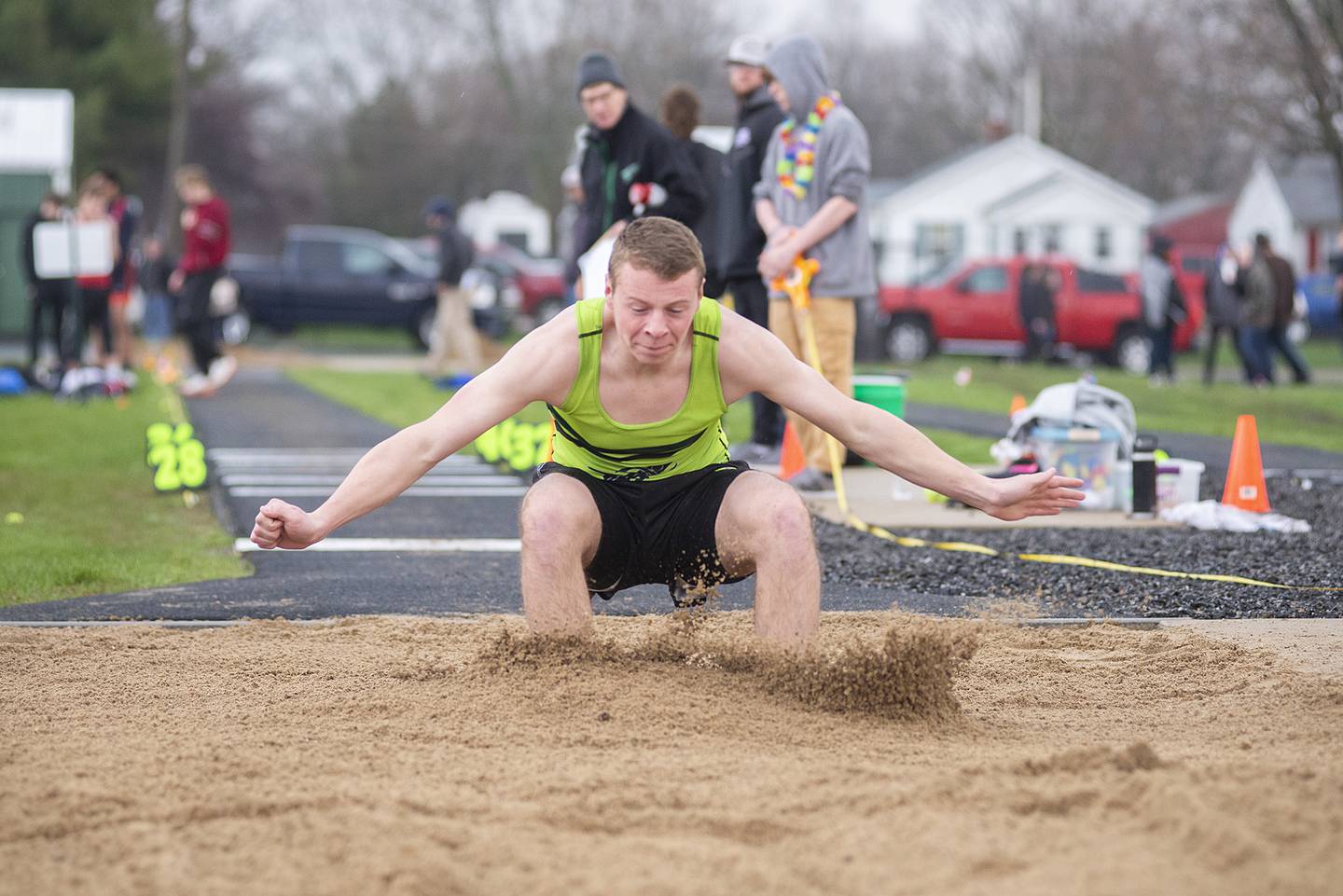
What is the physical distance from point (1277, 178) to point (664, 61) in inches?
851

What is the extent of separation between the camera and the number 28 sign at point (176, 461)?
30.9 ft

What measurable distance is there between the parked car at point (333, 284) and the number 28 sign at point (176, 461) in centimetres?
2150

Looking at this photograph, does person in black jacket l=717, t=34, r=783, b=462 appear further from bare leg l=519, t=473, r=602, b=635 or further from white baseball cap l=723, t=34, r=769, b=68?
bare leg l=519, t=473, r=602, b=635

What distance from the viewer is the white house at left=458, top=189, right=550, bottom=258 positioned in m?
68.0

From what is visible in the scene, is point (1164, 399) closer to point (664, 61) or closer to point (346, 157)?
point (664, 61)

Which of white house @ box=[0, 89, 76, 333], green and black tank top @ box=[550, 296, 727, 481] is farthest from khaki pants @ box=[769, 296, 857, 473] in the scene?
white house @ box=[0, 89, 76, 333]

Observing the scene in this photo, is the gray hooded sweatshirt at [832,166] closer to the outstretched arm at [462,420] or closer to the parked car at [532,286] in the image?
the outstretched arm at [462,420]

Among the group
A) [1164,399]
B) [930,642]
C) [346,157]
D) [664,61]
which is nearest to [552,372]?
[930,642]

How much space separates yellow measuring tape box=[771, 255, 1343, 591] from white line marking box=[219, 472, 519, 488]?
7.95 ft

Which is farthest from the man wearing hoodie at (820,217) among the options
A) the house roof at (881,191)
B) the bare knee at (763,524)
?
the house roof at (881,191)

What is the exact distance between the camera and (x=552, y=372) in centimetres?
449

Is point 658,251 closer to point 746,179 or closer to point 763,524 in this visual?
point 763,524

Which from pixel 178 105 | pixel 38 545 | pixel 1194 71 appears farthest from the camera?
pixel 1194 71

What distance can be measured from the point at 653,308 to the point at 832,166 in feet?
15.8
